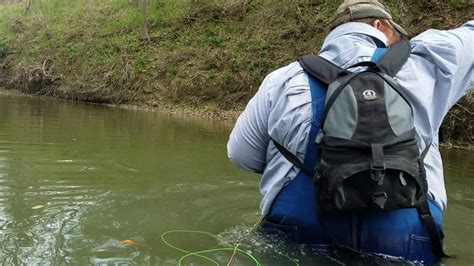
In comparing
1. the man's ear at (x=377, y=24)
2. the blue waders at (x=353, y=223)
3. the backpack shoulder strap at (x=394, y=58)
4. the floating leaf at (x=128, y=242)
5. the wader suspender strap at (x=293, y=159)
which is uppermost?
the man's ear at (x=377, y=24)

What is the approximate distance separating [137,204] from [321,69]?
2837 millimetres

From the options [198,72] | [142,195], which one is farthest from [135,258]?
[198,72]

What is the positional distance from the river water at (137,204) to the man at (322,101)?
323 mm

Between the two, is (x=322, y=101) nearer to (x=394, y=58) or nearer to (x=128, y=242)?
(x=394, y=58)

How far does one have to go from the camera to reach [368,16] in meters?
2.72

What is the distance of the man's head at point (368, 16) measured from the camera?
8.94ft

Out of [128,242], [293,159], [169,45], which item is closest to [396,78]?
[293,159]

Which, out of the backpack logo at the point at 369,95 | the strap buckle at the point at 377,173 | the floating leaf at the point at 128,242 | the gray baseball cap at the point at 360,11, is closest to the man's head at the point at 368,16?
the gray baseball cap at the point at 360,11

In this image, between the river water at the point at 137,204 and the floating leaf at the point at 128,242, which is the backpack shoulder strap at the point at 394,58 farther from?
the floating leaf at the point at 128,242

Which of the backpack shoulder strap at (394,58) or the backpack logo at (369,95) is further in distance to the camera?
the backpack shoulder strap at (394,58)

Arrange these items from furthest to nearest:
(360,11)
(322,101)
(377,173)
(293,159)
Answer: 1. (360,11)
2. (293,159)
3. (322,101)
4. (377,173)

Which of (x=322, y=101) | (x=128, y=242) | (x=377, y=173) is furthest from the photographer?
(x=128, y=242)

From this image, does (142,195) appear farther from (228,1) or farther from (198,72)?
(228,1)

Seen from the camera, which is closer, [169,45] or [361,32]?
[361,32]
